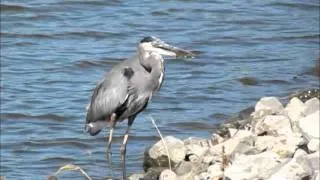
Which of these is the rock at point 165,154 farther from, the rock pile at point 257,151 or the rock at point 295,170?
the rock at point 295,170

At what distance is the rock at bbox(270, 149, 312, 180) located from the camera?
18.7 feet

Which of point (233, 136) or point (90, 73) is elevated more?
point (233, 136)

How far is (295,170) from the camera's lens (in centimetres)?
574

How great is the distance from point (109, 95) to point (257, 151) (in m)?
1.32

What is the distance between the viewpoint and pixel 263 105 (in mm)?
8031

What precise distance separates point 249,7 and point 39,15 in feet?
8.93

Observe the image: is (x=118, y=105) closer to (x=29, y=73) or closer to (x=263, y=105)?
(x=263, y=105)

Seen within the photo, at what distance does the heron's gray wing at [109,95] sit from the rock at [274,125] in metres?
1.00

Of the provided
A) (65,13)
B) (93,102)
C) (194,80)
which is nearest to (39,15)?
(65,13)

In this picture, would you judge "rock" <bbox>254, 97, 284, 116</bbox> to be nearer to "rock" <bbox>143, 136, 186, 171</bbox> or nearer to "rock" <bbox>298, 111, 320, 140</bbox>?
"rock" <bbox>143, 136, 186, 171</bbox>

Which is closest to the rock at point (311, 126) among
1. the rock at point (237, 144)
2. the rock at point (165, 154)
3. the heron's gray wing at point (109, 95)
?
the rock at point (237, 144)

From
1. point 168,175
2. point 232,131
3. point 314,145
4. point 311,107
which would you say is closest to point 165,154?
point 232,131

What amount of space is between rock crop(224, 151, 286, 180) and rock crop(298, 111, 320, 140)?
0.22m

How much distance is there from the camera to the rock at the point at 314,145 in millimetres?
6113
